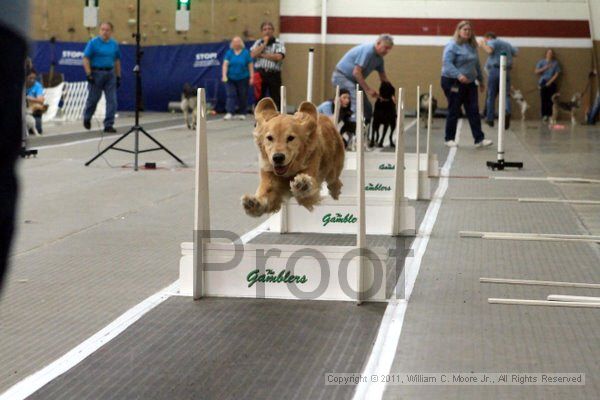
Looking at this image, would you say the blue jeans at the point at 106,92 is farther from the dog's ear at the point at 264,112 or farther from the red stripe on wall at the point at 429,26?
the dog's ear at the point at 264,112

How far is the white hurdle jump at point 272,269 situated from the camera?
5.38 metres

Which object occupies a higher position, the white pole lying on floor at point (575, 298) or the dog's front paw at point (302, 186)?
the dog's front paw at point (302, 186)

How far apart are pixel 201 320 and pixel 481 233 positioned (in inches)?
128

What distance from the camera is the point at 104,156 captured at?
45.3ft

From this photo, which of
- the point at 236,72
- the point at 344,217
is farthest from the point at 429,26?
the point at 344,217

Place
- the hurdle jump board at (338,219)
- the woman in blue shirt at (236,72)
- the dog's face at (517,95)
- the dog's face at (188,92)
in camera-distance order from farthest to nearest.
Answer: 1. the dog's face at (517,95)
2. the woman in blue shirt at (236,72)
3. the dog's face at (188,92)
4. the hurdle jump board at (338,219)

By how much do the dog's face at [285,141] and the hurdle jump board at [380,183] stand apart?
2.78 m

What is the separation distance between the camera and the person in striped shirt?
16875 mm

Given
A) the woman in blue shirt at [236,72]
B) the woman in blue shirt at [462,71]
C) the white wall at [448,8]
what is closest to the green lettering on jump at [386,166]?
the woman in blue shirt at [462,71]

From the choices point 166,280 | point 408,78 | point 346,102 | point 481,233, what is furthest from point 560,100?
point 166,280

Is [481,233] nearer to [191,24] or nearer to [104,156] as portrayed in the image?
[104,156]

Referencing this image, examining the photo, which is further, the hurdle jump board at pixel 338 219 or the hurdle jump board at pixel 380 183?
the hurdle jump board at pixel 380 183

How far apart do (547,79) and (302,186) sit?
67.9ft

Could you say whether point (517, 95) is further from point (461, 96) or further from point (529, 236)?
point (529, 236)
